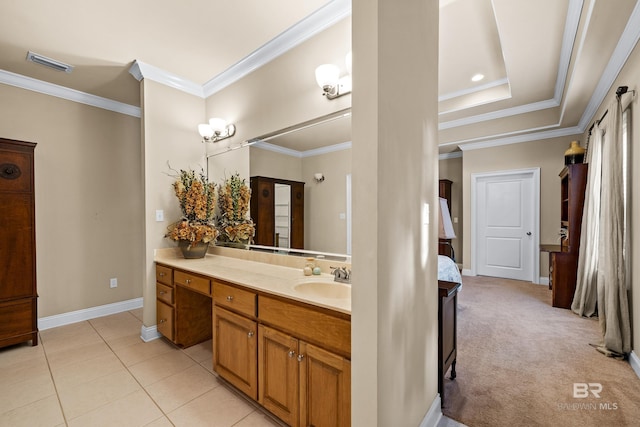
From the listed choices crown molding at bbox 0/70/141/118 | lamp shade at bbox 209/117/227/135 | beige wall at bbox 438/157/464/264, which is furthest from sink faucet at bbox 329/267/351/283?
beige wall at bbox 438/157/464/264

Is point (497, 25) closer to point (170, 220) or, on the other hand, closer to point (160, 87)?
point (160, 87)

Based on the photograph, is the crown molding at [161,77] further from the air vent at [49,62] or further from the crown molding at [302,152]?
the crown molding at [302,152]

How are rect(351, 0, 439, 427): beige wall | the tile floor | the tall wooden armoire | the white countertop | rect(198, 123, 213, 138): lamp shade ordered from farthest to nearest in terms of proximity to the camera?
1. rect(198, 123, 213, 138): lamp shade
2. the tall wooden armoire
3. the tile floor
4. the white countertop
5. rect(351, 0, 439, 427): beige wall

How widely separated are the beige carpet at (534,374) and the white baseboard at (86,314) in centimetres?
393

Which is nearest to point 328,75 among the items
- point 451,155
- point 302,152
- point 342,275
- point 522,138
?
point 302,152

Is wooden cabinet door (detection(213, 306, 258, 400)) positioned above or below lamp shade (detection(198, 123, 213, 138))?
below

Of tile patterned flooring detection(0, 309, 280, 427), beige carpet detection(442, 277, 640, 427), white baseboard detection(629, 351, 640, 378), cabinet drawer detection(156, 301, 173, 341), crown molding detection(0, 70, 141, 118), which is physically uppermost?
crown molding detection(0, 70, 141, 118)

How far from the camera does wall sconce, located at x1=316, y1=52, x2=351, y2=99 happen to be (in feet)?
6.42

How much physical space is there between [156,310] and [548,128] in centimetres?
616

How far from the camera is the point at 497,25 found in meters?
2.49

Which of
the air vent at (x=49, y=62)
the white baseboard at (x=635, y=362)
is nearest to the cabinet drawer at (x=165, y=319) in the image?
the air vent at (x=49, y=62)

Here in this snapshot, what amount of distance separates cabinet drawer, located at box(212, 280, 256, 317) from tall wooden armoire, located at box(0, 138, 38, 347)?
207 cm

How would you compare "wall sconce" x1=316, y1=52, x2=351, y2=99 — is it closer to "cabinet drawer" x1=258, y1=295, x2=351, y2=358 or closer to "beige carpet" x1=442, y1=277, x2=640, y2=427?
"cabinet drawer" x1=258, y1=295, x2=351, y2=358

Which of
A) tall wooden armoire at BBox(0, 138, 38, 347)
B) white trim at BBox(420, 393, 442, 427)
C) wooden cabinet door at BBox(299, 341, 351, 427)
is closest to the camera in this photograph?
wooden cabinet door at BBox(299, 341, 351, 427)
